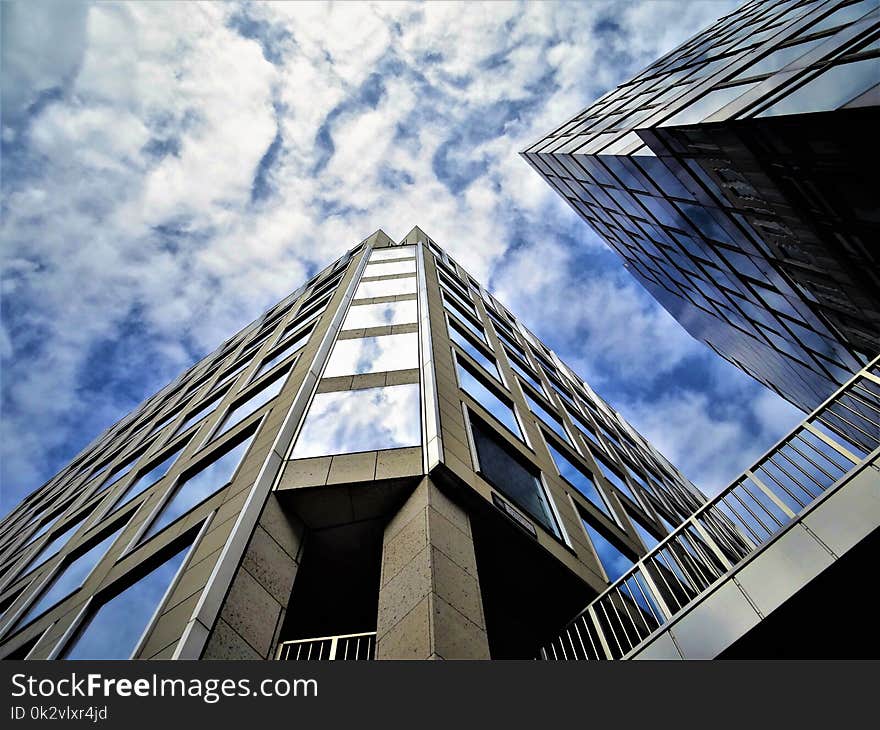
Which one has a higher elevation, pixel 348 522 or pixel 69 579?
pixel 69 579

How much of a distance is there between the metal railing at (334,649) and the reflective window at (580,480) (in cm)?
922

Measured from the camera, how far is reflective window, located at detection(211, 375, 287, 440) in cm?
1697

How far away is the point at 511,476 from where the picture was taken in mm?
14594

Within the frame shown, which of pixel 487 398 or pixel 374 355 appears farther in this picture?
pixel 487 398

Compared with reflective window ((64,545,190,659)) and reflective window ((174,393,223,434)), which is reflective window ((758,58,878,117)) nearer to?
reflective window ((64,545,190,659))

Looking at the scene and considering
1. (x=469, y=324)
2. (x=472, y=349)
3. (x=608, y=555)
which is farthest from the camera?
(x=469, y=324)

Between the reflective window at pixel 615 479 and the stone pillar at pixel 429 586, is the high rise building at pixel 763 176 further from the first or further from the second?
the stone pillar at pixel 429 586

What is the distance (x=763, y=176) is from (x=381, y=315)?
12.1 meters

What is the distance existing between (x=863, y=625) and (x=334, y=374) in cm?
1223

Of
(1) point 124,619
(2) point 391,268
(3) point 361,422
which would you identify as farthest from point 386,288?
(1) point 124,619

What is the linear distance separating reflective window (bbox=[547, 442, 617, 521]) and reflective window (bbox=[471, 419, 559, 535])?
2687 mm

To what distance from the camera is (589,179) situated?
21703 mm

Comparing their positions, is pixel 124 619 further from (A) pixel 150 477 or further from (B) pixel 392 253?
(B) pixel 392 253

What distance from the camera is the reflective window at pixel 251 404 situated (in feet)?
55.7
